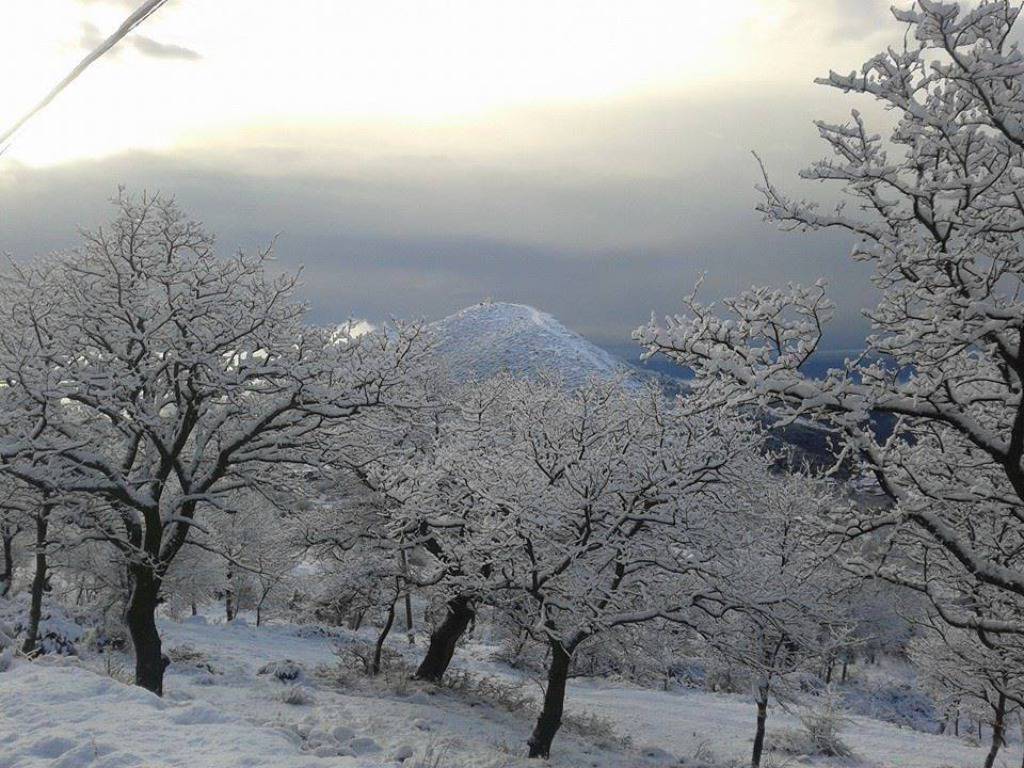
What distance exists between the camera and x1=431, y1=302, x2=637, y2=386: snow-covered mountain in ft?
368

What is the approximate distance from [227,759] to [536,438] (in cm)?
885

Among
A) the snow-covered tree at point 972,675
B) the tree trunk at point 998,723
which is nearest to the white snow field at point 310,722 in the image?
the tree trunk at point 998,723

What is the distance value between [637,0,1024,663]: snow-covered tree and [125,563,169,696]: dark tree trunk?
→ 1003cm

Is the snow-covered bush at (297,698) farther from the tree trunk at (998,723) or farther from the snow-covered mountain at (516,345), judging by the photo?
the snow-covered mountain at (516,345)

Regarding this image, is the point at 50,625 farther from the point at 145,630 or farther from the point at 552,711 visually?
the point at 552,711

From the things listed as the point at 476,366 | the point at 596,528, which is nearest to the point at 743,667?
the point at 596,528

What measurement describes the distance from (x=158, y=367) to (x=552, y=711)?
925cm

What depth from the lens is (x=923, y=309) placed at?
22.9 feet

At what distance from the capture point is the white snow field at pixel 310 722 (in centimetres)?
→ 596

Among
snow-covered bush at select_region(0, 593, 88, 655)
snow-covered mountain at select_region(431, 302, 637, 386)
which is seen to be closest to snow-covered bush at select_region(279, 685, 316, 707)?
snow-covered bush at select_region(0, 593, 88, 655)

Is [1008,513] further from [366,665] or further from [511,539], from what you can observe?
[366,665]

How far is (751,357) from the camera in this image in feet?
25.6

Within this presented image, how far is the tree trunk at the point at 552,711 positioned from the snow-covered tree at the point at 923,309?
649 centimetres

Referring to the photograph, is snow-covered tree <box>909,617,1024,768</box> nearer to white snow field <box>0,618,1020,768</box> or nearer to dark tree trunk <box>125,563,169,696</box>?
white snow field <box>0,618,1020,768</box>
